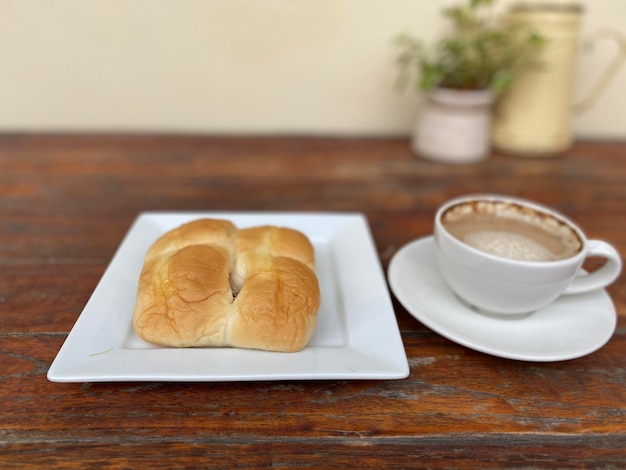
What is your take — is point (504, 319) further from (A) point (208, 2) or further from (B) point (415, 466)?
(A) point (208, 2)

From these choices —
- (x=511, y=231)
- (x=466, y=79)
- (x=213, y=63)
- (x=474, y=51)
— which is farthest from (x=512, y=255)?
(x=213, y=63)

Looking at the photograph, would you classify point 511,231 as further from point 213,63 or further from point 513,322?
point 213,63

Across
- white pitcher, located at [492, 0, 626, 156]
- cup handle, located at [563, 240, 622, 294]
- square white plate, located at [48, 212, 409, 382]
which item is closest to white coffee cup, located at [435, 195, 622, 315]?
cup handle, located at [563, 240, 622, 294]

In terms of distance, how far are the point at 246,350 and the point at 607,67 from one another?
1.36 meters

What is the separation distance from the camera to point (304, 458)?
46 centimetres

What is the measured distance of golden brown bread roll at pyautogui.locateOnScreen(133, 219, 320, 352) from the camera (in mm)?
542

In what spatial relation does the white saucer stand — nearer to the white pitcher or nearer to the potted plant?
the potted plant

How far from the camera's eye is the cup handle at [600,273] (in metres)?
0.62

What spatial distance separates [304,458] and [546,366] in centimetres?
31

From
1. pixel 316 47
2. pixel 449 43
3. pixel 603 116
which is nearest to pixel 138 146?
pixel 316 47

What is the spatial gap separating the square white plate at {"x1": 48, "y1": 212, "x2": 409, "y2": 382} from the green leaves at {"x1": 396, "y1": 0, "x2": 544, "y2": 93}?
0.66 meters

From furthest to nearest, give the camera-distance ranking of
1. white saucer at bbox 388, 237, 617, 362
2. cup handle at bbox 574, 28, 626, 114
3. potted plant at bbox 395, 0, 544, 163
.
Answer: cup handle at bbox 574, 28, 626, 114 < potted plant at bbox 395, 0, 544, 163 < white saucer at bbox 388, 237, 617, 362

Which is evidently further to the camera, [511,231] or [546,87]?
[546,87]

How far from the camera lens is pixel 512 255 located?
626 millimetres
